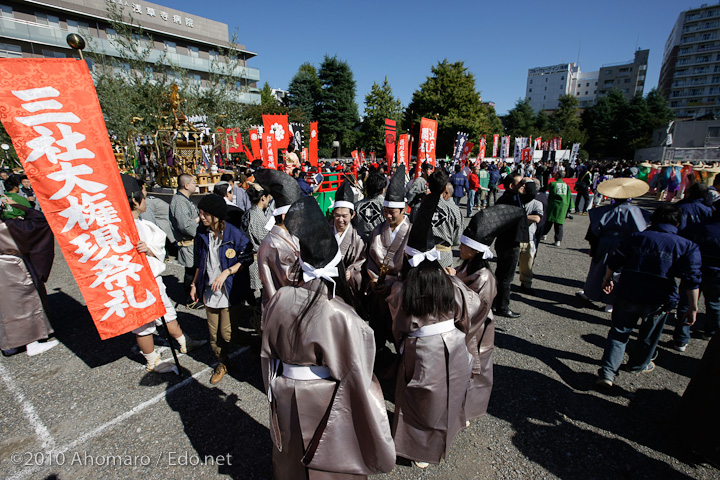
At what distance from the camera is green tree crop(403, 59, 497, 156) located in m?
35.7

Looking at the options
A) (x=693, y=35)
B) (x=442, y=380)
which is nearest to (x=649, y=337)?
(x=442, y=380)

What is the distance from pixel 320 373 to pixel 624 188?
4816 millimetres

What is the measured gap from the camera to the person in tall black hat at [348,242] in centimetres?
393

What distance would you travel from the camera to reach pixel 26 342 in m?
4.09

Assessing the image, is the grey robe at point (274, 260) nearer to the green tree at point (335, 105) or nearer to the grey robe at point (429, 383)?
the grey robe at point (429, 383)

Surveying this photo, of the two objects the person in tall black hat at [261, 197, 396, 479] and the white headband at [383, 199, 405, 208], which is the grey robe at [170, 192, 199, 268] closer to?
the white headband at [383, 199, 405, 208]

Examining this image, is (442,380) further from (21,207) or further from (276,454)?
(21,207)

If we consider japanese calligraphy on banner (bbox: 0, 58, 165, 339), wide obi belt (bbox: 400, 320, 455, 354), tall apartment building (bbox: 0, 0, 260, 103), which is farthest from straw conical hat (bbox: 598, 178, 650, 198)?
tall apartment building (bbox: 0, 0, 260, 103)

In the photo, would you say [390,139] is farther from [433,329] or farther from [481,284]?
[433,329]

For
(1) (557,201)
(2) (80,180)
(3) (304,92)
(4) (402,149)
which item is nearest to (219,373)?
(2) (80,180)

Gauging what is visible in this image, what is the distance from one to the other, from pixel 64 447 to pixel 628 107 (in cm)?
6301

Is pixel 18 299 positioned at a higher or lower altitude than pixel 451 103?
lower

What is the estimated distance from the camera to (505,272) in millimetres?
5121

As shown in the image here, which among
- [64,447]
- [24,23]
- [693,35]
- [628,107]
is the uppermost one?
[693,35]
